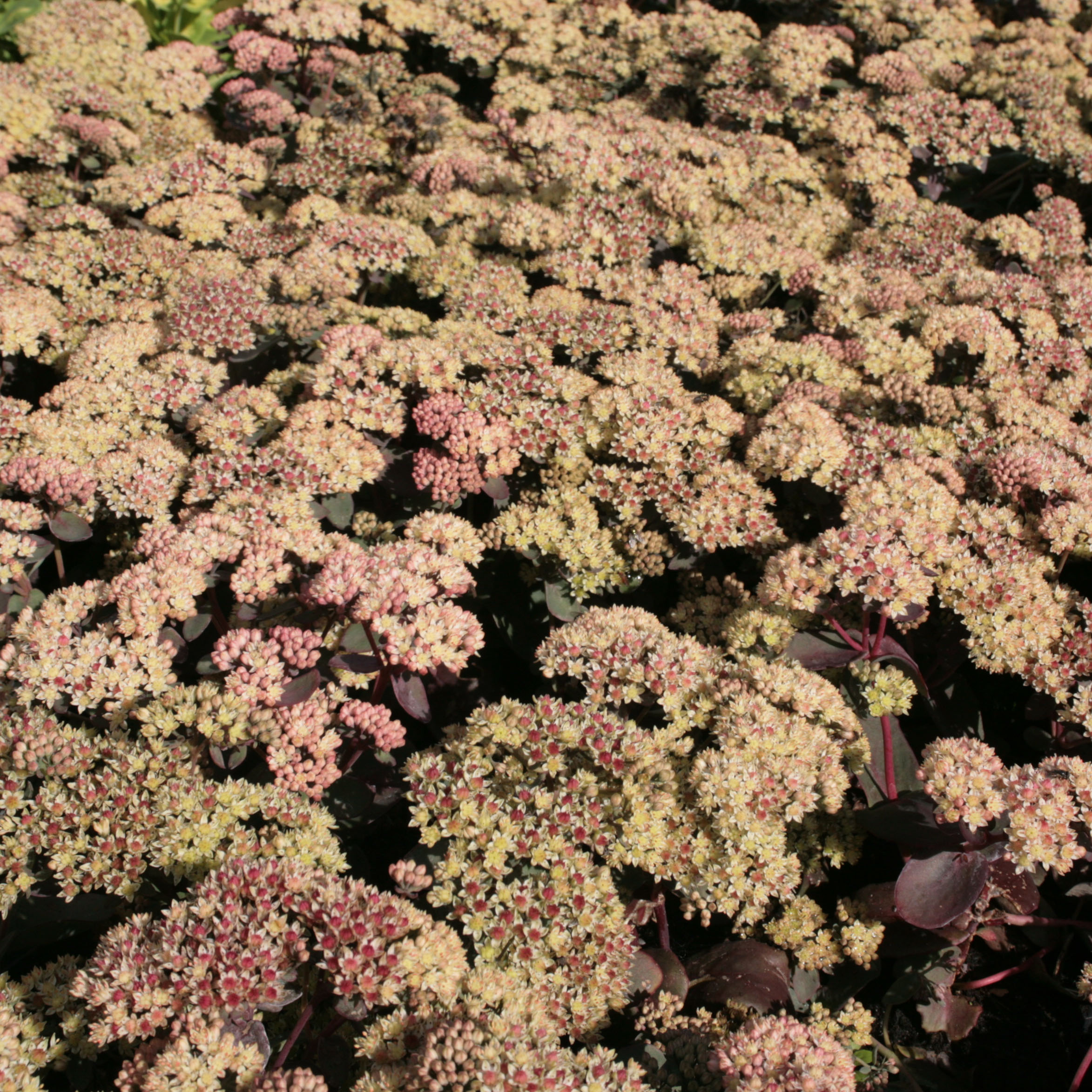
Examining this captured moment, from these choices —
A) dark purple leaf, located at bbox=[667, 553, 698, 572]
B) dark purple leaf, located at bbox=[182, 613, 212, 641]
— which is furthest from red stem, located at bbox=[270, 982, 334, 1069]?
dark purple leaf, located at bbox=[667, 553, 698, 572]

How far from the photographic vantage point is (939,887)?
2.69m

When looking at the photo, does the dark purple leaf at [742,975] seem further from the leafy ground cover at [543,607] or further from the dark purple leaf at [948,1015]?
the dark purple leaf at [948,1015]

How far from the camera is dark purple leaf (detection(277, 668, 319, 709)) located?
9.39 ft

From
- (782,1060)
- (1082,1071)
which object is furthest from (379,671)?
(1082,1071)

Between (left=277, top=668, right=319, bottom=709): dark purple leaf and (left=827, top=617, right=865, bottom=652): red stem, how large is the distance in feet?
6.09

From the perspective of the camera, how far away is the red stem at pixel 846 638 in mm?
3225

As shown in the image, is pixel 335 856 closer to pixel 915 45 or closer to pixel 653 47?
pixel 653 47

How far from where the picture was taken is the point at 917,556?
3172 millimetres

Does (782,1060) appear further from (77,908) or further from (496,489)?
(496,489)

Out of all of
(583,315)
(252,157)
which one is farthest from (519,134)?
(583,315)

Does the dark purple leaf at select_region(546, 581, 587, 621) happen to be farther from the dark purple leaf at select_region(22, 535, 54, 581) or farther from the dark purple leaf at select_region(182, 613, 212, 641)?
the dark purple leaf at select_region(22, 535, 54, 581)

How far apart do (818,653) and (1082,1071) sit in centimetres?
149

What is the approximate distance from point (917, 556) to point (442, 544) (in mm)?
1778

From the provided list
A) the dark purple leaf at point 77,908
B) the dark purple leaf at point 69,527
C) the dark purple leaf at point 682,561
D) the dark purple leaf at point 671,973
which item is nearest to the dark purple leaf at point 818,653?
the dark purple leaf at point 682,561
